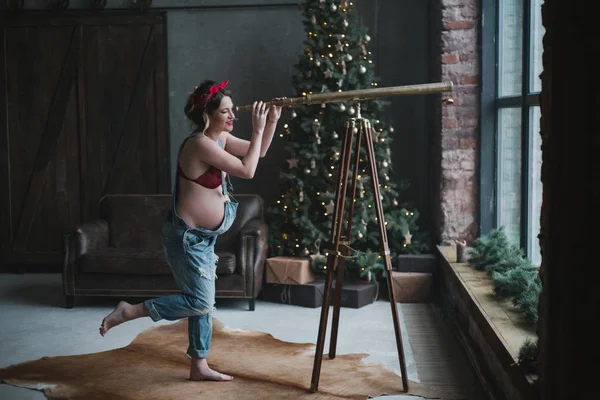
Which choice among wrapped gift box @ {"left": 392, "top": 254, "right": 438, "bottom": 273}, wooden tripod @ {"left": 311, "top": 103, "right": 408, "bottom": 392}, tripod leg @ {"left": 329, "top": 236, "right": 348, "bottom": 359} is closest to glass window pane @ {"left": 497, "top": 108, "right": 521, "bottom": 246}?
wrapped gift box @ {"left": 392, "top": 254, "right": 438, "bottom": 273}

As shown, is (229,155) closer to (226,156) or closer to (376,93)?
(226,156)

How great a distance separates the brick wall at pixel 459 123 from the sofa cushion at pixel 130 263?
6.11 feet

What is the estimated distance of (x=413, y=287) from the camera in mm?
6098

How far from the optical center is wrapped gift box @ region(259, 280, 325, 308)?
235 inches

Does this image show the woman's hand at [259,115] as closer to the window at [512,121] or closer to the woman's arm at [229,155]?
the woman's arm at [229,155]

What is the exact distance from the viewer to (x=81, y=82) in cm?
745

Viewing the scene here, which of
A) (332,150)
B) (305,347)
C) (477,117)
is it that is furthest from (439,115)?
(305,347)

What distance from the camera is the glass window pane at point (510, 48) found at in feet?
Result: 15.9

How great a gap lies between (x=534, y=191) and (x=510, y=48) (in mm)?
1197

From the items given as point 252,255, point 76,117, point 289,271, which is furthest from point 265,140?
point 76,117

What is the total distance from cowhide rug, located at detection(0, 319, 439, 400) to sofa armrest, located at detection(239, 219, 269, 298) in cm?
93

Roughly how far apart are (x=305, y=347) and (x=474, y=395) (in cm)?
129

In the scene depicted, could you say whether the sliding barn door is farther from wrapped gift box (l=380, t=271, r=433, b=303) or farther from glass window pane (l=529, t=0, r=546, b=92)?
glass window pane (l=529, t=0, r=546, b=92)

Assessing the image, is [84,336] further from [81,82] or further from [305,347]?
[81,82]
